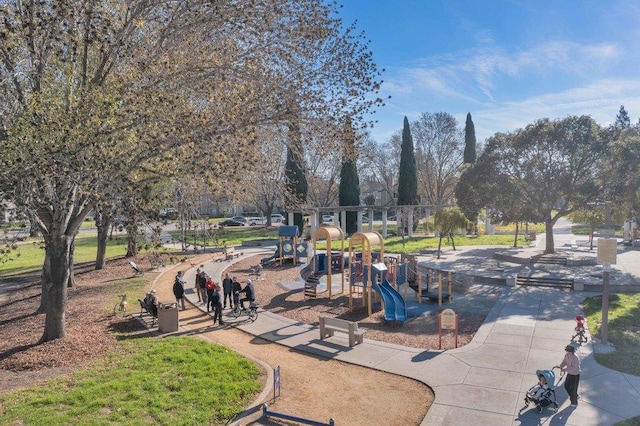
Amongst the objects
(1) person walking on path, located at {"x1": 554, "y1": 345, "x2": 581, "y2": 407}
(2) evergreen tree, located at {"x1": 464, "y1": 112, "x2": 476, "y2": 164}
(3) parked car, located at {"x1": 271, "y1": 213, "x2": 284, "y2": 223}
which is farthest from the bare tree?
(1) person walking on path, located at {"x1": 554, "y1": 345, "x2": 581, "y2": 407}

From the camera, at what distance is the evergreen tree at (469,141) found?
5766cm

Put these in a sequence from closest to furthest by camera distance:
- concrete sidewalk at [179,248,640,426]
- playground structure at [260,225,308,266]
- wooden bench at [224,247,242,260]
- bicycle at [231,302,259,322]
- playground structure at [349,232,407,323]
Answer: concrete sidewalk at [179,248,640,426] → playground structure at [349,232,407,323] → bicycle at [231,302,259,322] → playground structure at [260,225,308,266] → wooden bench at [224,247,242,260]

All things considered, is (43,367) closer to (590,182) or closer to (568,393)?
(568,393)

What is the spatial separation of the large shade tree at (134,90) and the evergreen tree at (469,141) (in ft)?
160

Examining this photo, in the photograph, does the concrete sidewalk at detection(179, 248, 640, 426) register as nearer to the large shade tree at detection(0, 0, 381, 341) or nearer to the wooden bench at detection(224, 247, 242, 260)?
the large shade tree at detection(0, 0, 381, 341)

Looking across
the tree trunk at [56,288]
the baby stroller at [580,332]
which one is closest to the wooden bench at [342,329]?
the baby stroller at [580,332]

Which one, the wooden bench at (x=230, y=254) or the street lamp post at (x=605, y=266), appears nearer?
the street lamp post at (x=605, y=266)

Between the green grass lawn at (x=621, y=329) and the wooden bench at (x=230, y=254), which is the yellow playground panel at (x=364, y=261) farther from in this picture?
the wooden bench at (x=230, y=254)

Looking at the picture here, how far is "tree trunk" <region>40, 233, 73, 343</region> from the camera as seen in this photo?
1235 cm

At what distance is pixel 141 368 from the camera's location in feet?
33.6

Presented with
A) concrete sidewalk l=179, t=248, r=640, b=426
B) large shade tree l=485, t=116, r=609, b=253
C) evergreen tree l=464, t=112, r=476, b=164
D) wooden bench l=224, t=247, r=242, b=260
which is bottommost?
concrete sidewalk l=179, t=248, r=640, b=426

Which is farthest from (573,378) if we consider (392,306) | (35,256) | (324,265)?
(35,256)

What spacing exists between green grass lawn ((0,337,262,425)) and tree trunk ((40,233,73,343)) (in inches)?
94.1

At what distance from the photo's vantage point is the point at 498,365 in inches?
432
